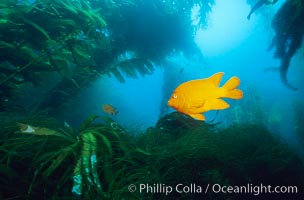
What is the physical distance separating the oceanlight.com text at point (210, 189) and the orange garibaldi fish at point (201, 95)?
2.43 ft

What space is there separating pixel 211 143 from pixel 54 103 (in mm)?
4442

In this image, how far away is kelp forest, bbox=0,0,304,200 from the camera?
2.10m

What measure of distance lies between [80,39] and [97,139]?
9.82 ft

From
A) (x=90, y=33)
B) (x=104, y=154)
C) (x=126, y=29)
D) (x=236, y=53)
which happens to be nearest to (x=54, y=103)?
(x=90, y=33)

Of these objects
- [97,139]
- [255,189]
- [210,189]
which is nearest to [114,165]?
[97,139]

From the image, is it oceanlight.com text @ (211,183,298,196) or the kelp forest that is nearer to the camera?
the kelp forest

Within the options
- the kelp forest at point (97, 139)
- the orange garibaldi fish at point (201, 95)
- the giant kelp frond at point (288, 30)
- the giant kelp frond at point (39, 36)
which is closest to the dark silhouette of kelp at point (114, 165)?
the kelp forest at point (97, 139)

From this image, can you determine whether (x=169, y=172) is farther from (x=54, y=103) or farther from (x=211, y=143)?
(x=54, y=103)

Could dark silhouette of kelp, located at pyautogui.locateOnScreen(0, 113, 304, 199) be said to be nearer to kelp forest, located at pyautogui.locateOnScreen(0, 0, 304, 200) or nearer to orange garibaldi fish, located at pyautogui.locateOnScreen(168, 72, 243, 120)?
kelp forest, located at pyautogui.locateOnScreen(0, 0, 304, 200)

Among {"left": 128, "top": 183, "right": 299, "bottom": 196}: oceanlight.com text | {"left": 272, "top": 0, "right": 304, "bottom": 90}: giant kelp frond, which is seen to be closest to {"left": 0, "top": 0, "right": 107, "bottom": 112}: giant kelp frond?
{"left": 128, "top": 183, "right": 299, "bottom": 196}: oceanlight.com text

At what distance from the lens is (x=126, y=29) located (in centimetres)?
770

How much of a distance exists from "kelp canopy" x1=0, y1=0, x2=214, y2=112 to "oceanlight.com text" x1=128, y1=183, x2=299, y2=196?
2654 millimetres

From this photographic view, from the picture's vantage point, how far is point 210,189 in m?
2.46

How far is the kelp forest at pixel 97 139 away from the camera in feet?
6.88
